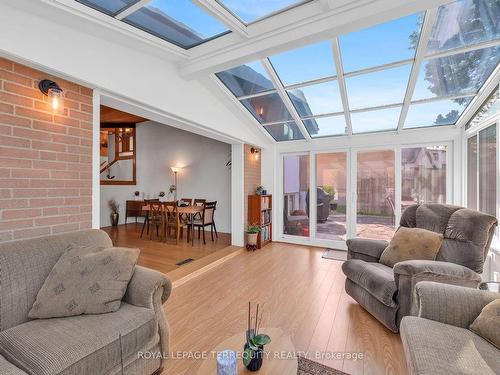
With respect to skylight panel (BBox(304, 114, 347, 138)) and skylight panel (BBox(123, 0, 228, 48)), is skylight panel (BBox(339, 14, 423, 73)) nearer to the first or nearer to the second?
skylight panel (BBox(304, 114, 347, 138))

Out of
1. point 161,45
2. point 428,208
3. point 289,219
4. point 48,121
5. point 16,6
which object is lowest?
point 289,219

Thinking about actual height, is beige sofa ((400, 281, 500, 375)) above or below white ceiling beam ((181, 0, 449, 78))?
below

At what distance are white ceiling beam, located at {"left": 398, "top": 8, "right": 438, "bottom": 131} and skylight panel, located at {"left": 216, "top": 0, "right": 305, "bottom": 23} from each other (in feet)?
3.76

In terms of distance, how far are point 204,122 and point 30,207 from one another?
2176mm

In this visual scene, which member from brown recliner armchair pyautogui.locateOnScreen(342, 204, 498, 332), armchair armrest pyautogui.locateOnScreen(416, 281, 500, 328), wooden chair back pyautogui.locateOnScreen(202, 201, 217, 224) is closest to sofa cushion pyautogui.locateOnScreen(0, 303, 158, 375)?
armchair armrest pyautogui.locateOnScreen(416, 281, 500, 328)

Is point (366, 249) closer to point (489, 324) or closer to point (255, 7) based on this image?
point (489, 324)

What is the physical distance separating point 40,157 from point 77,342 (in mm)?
1433

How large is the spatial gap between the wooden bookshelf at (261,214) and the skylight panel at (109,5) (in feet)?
11.4

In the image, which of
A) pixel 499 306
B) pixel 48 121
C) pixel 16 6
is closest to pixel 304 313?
pixel 499 306

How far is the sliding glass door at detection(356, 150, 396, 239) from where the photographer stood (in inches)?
170

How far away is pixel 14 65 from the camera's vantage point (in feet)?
5.71

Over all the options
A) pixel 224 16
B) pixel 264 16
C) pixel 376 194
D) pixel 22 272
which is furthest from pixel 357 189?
pixel 22 272

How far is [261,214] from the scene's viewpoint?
485 centimetres

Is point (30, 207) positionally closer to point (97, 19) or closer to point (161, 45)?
point (97, 19)
